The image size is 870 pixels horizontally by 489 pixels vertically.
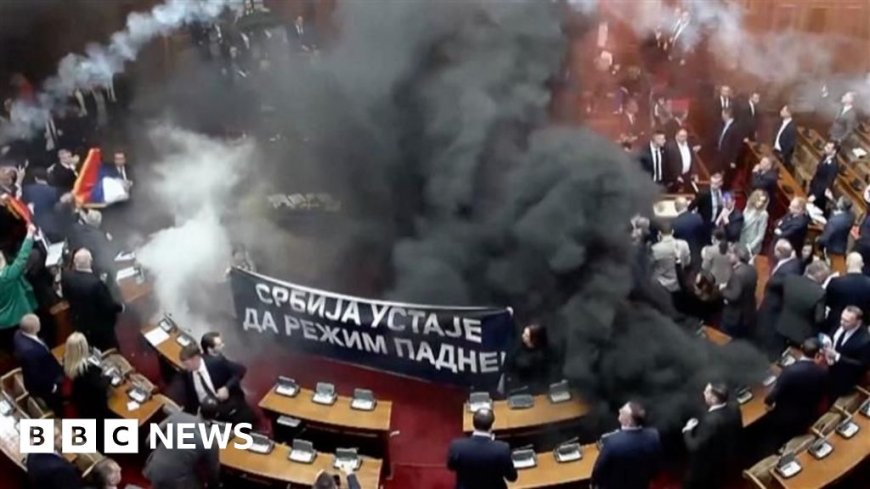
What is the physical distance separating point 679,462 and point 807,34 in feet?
33.5

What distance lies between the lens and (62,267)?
1034cm

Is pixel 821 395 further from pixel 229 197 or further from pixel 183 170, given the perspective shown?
pixel 183 170

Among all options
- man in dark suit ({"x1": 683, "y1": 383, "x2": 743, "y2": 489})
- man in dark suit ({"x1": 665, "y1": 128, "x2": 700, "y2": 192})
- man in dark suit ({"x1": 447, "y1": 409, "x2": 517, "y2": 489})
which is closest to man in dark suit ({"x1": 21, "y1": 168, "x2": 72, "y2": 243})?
man in dark suit ({"x1": 447, "y1": 409, "x2": 517, "y2": 489})

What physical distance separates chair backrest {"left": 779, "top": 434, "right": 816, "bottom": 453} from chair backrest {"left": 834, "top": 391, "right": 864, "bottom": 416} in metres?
0.53

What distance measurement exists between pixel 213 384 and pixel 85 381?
1.16m

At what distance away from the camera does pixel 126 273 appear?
10.7 m

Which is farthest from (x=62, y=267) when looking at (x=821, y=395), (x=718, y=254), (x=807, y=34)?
(x=807, y=34)

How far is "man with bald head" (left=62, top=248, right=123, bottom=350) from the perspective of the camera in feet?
30.0

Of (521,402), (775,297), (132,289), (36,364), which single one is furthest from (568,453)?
(132,289)

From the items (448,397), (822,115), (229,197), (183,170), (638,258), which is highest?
(822,115)

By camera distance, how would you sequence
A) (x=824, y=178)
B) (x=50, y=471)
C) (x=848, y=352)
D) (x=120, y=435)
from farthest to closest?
1. (x=824, y=178)
2. (x=848, y=352)
3. (x=120, y=435)
4. (x=50, y=471)

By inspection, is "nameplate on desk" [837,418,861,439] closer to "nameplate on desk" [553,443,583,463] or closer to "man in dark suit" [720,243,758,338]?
"man in dark suit" [720,243,758,338]

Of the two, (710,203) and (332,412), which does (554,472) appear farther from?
(710,203)

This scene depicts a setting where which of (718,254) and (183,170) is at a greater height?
(183,170)
